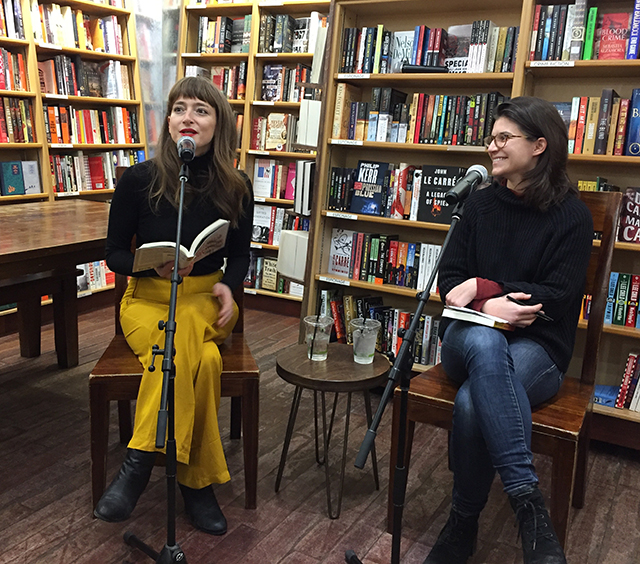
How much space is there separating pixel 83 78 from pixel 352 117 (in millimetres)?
1963

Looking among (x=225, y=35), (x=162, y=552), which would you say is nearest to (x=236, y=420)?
(x=162, y=552)

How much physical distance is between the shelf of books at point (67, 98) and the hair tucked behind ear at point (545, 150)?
2797 millimetres

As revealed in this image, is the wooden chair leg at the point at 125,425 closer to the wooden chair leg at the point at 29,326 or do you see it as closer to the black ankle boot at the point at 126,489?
the black ankle boot at the point at 126,489

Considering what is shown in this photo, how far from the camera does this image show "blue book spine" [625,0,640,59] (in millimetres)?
2143

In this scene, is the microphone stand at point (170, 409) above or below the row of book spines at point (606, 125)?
below

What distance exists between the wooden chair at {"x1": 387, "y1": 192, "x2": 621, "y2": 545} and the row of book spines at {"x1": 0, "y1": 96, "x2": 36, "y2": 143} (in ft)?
9.15

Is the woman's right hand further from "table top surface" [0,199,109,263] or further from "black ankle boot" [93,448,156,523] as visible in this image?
"table top surface" [0,199,109,263]

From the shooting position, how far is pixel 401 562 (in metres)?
1.63

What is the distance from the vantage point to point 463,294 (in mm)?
1662

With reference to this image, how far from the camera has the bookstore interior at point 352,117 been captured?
90.3 inches

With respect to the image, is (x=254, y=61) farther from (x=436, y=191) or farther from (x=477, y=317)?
(x=477, y=317)

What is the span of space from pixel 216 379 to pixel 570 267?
1.02 m

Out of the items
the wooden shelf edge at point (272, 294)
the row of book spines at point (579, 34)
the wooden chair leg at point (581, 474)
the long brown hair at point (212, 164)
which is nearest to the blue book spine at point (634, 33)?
the row of book spines at point (579, 34)

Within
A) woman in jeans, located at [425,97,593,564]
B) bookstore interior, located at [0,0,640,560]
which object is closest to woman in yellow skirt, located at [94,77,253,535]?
bookstore interior, located at [0,0,640,560]
